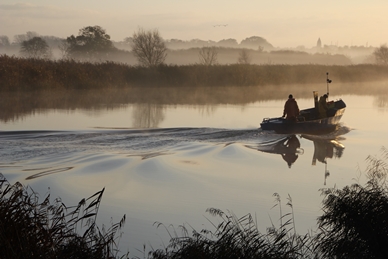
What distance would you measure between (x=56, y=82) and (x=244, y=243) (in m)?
29.3

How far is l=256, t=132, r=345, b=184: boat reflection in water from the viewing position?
14.3 m

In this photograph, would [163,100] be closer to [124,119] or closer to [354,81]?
[124,119]

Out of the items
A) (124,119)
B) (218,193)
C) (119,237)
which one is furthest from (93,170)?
(124,119)

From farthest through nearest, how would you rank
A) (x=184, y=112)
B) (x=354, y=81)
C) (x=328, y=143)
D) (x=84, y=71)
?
(x=354, y=81), (x=84, y=71), (x=184, y=112), (x=328, y=143)

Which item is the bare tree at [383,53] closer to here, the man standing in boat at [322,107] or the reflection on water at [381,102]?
the reflection on water at [381,102]

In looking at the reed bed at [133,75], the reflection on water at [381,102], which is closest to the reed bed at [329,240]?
the reflection on water at [381,102]

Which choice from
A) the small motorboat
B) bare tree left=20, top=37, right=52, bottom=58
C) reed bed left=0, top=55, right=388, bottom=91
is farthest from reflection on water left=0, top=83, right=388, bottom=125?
bare tree left=20, top=37, right=52, bottom=58

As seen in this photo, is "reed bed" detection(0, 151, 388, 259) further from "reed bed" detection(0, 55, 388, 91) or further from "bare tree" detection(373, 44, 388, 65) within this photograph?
"bare tree" detection(373, 44, 388, 65)

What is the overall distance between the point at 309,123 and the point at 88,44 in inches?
2246

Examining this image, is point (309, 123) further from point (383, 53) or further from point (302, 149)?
point (383, 53)

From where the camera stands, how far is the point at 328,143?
54.7 ft

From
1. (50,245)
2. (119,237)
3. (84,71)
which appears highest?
(84,71)

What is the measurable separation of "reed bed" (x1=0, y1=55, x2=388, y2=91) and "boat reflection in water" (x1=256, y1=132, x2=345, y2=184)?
19440 mm

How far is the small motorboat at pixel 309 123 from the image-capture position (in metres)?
17.1
